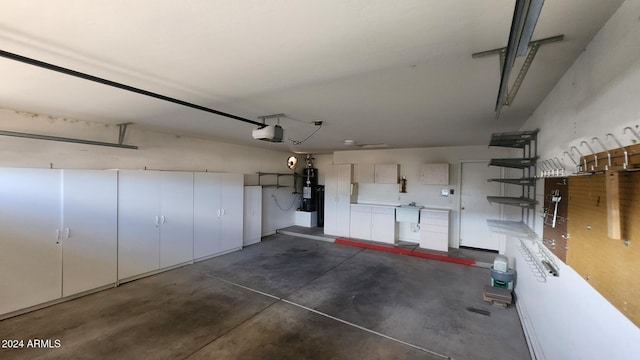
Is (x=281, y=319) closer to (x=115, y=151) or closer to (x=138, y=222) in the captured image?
(x=138, y=222)

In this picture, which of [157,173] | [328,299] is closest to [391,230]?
[328,299]

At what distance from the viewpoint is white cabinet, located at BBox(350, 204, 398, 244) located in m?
6.39

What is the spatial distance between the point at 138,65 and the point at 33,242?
3.03 metres

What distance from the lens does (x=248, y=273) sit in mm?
4449

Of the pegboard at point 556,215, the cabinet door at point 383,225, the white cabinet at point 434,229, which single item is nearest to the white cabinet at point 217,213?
the cabinet door at point 383,225

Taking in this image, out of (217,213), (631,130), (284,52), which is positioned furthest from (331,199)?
(631,130)

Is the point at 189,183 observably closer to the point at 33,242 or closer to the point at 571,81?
the point at 33,242

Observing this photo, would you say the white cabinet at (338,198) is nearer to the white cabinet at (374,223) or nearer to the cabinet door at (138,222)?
the white cabinet at (374,223)

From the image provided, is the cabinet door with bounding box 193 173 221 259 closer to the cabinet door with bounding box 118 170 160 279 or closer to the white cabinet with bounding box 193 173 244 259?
the white cabinet with bounding box 193 173 244 259

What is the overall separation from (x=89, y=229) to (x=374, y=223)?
5598mm

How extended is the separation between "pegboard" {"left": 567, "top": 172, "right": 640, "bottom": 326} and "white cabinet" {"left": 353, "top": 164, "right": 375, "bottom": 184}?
5.14 meters

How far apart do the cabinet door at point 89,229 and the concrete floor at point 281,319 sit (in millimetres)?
278

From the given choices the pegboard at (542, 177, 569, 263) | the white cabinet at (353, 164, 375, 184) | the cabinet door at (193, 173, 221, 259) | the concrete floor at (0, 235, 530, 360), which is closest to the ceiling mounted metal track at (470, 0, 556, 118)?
the pegboard at (542, 177, 569, 263)

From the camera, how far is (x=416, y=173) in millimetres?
6410
